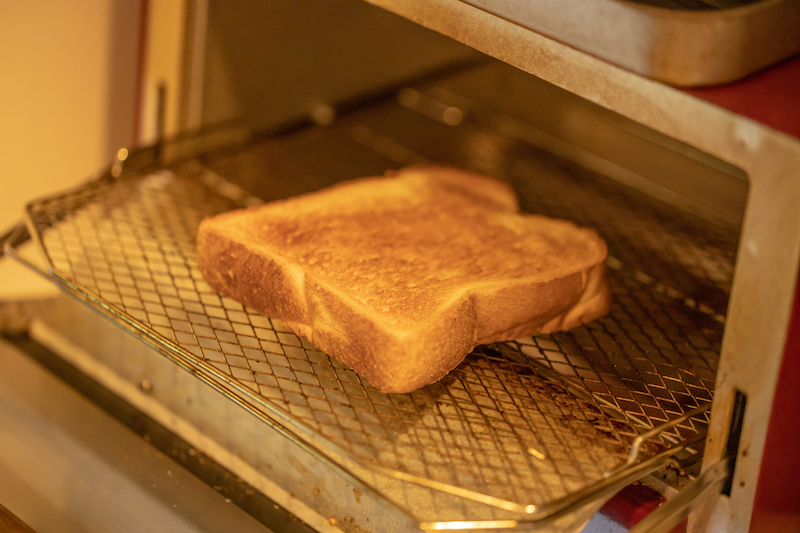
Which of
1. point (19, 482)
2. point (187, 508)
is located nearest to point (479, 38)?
point (187, 508)

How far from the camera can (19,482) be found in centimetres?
95

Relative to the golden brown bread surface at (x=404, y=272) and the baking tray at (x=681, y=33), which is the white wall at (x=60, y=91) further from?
the baking tray at (x=681, y=33)

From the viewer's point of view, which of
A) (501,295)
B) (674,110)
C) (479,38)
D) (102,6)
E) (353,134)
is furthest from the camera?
(353,134)

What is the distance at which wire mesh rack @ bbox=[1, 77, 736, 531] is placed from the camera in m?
0.80

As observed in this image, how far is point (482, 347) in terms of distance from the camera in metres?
1.00

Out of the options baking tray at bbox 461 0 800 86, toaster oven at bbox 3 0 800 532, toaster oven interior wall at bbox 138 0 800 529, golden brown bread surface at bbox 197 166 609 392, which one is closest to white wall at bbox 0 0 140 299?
toaster oven at bbox 3 0 800 532

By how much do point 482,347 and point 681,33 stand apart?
1.54 ft

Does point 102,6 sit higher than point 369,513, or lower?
higher

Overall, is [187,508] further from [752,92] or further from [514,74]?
[514,74]

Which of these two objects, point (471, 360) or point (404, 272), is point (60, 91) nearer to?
point (404, 272)

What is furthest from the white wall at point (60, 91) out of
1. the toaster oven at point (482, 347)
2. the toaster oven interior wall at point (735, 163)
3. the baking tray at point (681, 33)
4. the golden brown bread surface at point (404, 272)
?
the baking tray at point (681, 33)

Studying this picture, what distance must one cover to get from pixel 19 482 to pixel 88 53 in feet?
2.23

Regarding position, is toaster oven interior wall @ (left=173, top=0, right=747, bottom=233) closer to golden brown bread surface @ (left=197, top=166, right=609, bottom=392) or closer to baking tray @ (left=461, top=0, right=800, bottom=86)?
golden brown bread surface @ (left=197, top=166, right=609, bottom=392)

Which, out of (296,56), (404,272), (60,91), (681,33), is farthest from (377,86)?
(681,33)
